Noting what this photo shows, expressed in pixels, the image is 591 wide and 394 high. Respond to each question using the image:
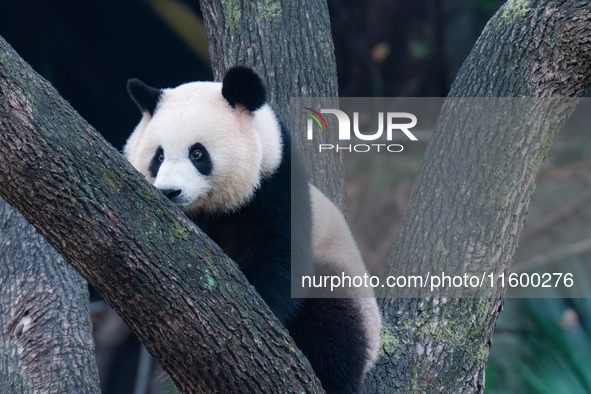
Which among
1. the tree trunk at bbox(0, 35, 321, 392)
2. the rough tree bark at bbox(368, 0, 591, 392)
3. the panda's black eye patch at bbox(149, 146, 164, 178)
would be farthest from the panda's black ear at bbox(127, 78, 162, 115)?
the rough tree bark at bbox(368, 0, 591, 392)

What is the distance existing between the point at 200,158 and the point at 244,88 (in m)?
0.32

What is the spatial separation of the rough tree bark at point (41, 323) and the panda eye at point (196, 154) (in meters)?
0.89

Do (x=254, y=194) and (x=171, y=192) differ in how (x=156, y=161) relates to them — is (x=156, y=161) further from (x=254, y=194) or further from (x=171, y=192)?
(x=254, y=194)

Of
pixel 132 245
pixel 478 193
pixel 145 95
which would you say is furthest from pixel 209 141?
pixel 478 193

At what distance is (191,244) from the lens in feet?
6.01

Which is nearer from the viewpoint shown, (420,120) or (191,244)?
(191,244)

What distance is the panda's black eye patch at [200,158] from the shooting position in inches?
96.0

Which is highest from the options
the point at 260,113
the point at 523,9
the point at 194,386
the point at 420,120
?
the point at 420,120

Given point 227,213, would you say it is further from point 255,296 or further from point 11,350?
point 11,350

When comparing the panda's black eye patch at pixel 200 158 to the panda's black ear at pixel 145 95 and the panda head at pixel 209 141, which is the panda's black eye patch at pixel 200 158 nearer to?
the panda head at pixel 209 141

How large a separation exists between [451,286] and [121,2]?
4414mm

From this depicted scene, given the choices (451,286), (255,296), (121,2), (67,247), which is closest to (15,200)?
(67,247)

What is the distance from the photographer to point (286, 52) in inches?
135

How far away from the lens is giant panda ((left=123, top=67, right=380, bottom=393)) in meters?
2.42
